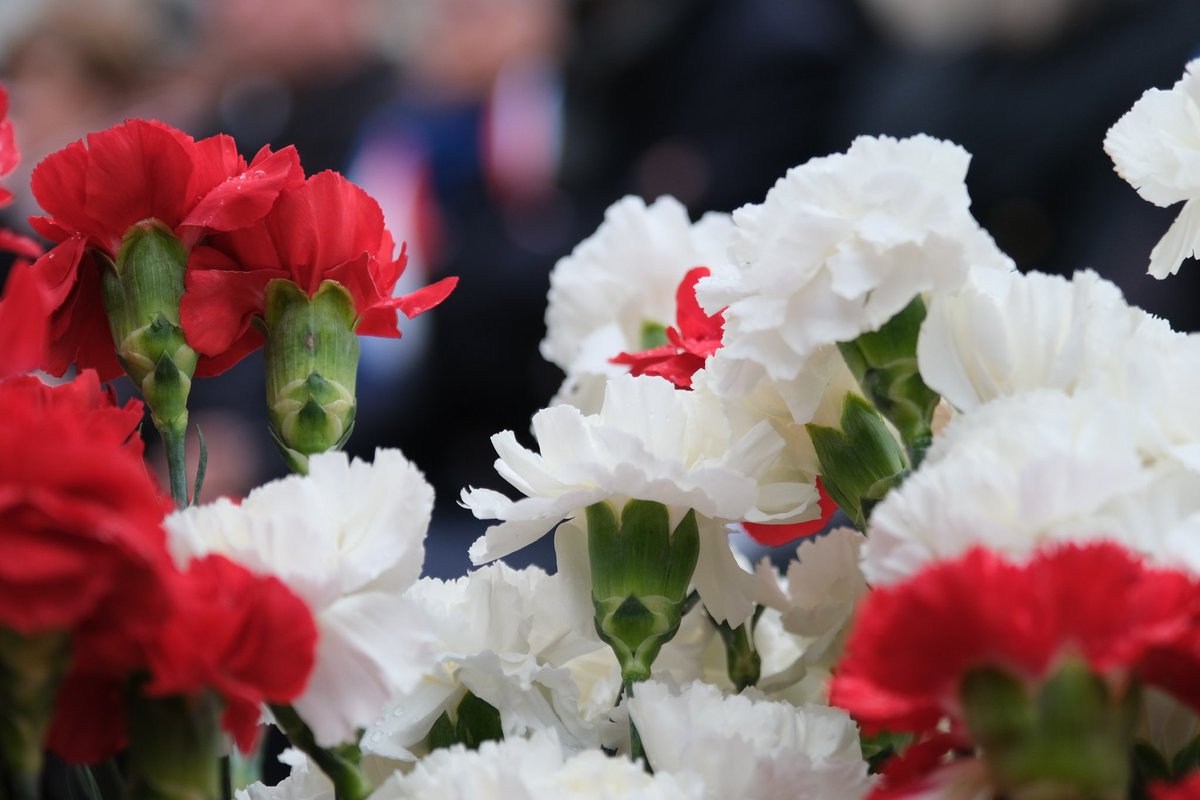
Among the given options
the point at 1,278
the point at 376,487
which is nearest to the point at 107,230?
the point at 376,487

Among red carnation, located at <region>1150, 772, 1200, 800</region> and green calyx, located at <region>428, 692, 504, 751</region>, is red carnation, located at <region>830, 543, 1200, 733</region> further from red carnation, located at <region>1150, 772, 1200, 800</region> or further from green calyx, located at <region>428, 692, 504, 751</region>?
green calyx, located at <region>428, 692, 504, 751</region>

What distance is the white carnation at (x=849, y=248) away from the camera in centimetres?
28

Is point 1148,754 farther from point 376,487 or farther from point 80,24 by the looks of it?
point 80,24

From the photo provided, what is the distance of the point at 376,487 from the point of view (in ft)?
0.89

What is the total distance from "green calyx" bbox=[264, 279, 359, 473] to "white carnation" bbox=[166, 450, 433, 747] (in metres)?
0.06

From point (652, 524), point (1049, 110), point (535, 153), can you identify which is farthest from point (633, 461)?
point (535, 153)

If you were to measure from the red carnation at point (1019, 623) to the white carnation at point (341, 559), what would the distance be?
0.28ft

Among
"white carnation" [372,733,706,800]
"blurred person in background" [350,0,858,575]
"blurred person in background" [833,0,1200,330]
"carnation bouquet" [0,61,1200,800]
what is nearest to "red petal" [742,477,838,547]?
"carnation bouquet" [0,61,1200,800]

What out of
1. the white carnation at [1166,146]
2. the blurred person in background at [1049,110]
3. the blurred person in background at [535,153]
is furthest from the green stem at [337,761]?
the blurred person in background at [535,153]

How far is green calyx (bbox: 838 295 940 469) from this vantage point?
29 cm

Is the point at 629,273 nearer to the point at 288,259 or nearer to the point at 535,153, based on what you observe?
the point at 288,259

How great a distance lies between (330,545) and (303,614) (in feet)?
0.06

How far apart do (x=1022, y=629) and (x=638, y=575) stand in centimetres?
12

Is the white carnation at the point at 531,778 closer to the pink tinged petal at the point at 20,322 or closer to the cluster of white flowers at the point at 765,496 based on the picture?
the cluster of white flowers at the point at 765,496
